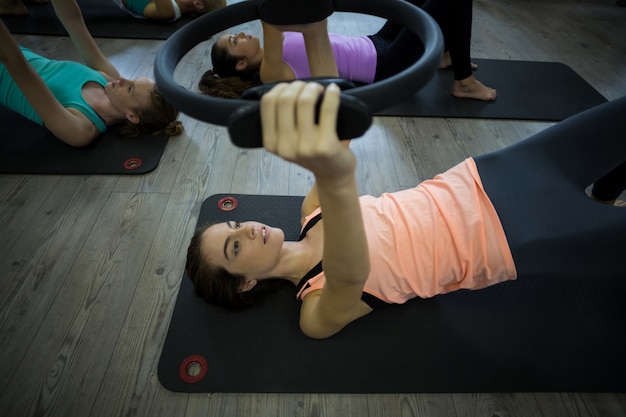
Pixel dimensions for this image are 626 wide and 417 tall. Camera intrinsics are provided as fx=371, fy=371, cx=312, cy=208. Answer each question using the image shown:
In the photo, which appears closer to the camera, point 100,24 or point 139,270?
point 139,270

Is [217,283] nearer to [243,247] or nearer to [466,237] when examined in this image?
[243,247]

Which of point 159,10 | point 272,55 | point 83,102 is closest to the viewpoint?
point 272,55

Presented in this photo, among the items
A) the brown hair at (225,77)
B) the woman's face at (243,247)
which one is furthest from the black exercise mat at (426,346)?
the brown hair at (225,77)

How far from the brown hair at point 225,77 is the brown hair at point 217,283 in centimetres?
113

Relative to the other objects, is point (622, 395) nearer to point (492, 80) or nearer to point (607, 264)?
point (607, 264)

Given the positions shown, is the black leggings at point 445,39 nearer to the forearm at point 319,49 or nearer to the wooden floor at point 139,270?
the wooden floor at point 139,270

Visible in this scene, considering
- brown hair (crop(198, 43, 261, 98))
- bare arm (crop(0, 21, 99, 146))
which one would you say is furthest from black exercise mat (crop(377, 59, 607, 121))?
bare arm (crop(0, 21, 99, 146))

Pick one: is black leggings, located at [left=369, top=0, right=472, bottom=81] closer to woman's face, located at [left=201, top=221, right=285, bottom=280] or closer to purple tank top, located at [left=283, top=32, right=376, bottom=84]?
purple tank top, located at [left=283, top=32, right=376, bottom=84]

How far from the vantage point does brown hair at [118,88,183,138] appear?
197 centimetres

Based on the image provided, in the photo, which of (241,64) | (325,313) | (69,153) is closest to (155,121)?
(69,153)

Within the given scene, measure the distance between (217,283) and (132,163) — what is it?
1034 mm

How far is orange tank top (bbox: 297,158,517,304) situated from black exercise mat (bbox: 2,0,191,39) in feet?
9.01

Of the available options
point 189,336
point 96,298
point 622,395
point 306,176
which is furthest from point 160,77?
point 622,395

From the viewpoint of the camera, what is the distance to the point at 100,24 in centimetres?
309
